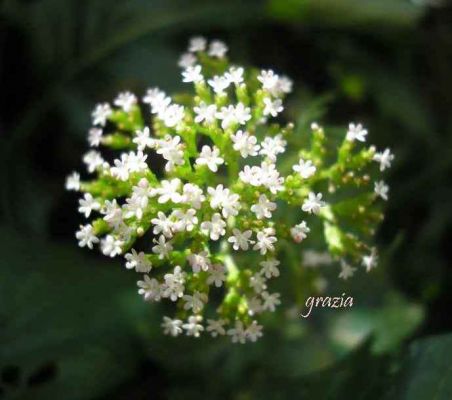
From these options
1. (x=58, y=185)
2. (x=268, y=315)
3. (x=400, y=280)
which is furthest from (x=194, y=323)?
(x=58, y=185)

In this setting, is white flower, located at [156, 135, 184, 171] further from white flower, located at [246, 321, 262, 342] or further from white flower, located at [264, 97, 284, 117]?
white flower, located at [246, 321, 262, 342]

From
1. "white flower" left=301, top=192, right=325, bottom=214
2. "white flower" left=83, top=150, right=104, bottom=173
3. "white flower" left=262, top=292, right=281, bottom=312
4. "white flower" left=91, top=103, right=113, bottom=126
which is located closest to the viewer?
"white flower" left=301, top=192, right=325, bottom=214

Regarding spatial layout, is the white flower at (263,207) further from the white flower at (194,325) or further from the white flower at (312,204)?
the white flower at (194,325)

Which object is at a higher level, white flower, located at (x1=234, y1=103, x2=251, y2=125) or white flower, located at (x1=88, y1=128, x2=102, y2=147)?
white flower, located at (x1=88, y1=128, x2=102, y2=147)

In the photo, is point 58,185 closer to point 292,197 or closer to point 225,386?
point 225,386

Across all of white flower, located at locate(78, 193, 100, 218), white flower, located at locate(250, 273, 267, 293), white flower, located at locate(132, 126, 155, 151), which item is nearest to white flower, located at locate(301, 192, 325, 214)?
white flower, located at locate(250, 273, 267, 293)

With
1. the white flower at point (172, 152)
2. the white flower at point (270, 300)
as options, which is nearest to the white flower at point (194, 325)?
the white flower at point (270, 300)
